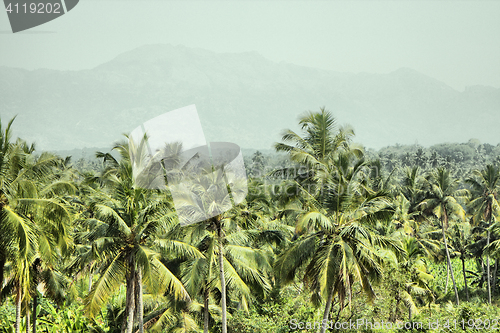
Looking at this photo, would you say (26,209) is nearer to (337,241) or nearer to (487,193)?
(337,241)

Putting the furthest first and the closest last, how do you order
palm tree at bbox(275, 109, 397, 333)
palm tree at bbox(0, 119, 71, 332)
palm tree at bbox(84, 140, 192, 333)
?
palm tree at bbox(275, 109, 397, 333) → palm tree at bbox(84, 140, 192, 333) → palm tree at bbox(0, 119, 71, 332)

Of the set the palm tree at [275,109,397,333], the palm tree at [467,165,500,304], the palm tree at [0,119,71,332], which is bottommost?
the palm tree at [467,165,500,304]

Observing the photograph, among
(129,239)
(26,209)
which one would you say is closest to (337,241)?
(129,239)

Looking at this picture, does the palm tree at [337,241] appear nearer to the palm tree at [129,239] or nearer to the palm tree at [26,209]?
the palm tree at [129,239]

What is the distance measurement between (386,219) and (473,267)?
3413 centimetres

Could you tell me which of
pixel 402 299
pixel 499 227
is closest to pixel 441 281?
pixel 499 227

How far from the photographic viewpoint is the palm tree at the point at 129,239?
12.0 metres

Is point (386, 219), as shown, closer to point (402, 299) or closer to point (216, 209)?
point (216, 209)

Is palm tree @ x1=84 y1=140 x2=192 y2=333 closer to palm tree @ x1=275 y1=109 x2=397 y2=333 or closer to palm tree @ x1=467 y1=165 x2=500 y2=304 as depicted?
palm tree @ x1=275 y1=109 x2=397 y2=333

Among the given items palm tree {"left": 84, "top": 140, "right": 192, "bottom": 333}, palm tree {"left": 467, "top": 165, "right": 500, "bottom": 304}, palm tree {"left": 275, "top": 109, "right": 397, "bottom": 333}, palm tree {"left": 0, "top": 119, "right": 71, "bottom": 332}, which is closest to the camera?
palm tree {"left": 0, "top": 119, "right": 71, "bottom": 332}

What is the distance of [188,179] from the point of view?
42.0 ft

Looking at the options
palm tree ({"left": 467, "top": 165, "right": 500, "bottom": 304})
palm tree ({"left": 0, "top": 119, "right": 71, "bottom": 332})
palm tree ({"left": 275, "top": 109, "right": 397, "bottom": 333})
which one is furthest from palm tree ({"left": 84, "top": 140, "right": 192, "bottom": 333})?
palm tree ({"left": 467, "top": 165, "right": 500, "bottom": 304})

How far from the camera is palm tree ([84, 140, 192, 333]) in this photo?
1197 centimetres

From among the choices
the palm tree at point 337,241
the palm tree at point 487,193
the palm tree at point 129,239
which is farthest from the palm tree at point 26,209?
the palm tree at point 487,193
